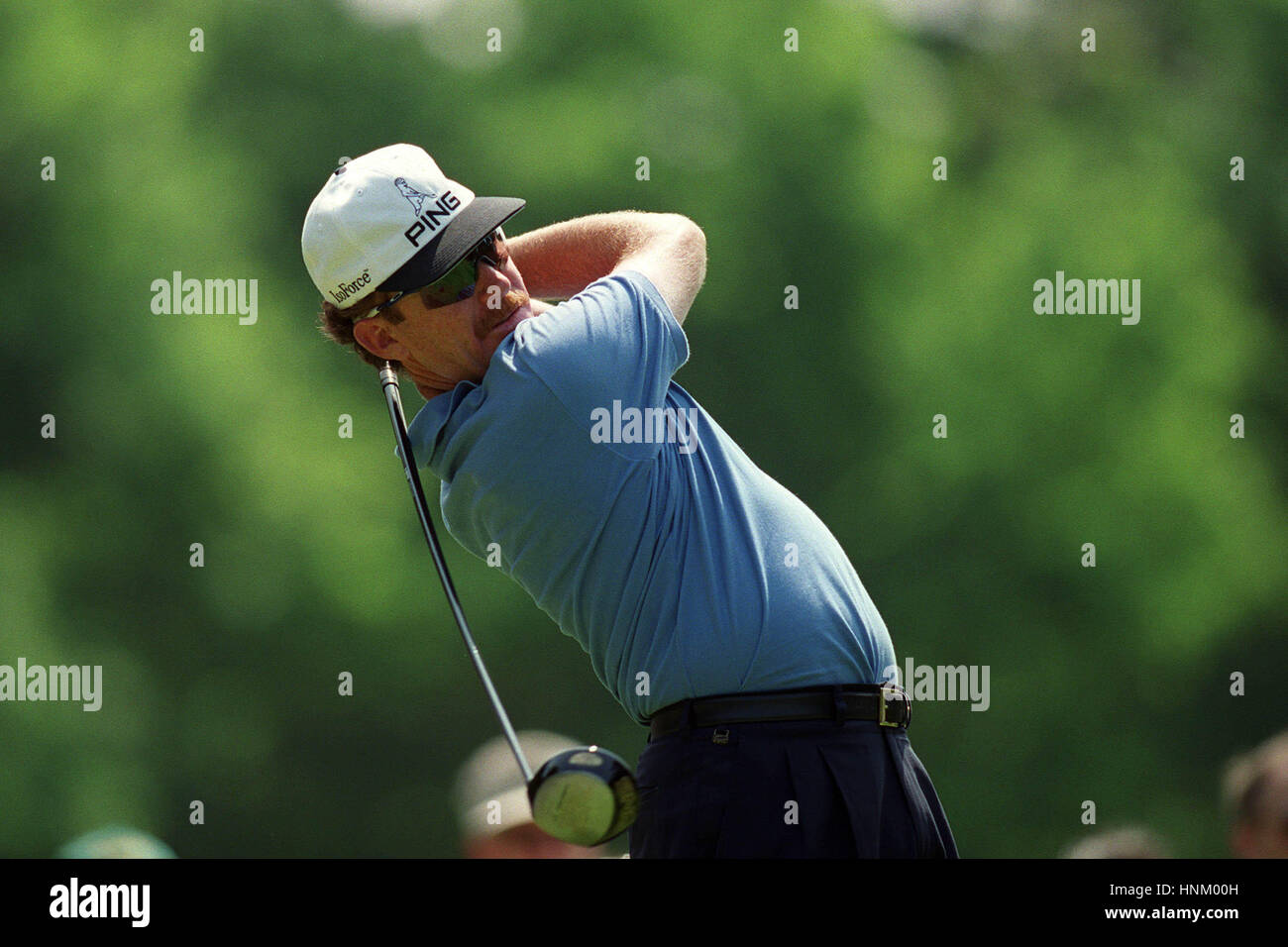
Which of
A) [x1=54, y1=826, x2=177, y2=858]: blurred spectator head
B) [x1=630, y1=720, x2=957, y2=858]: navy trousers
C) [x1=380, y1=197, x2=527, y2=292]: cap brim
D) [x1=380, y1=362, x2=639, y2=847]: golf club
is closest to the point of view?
[x1=380, y1=362, x2=639, y2=847]: golf club

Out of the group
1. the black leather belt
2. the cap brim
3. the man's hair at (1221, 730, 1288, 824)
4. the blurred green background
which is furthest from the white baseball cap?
the blurred green background

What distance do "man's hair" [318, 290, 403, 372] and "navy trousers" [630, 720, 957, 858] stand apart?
973mm

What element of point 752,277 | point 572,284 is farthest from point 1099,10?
point 572,284

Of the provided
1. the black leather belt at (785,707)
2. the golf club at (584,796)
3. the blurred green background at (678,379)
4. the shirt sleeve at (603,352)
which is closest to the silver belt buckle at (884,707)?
the black leather belt at (785,707)

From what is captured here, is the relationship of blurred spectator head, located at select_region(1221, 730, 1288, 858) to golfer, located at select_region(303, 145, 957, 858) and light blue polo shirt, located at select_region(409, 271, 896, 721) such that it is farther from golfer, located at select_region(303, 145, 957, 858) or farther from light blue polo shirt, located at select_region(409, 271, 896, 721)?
light blue polo shirt, located at select_region(409, 271, 896, 721)

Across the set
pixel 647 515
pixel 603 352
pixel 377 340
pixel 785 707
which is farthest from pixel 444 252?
pixel 785 707

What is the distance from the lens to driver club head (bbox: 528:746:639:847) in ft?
9.66

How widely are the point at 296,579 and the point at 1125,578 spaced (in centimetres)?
581

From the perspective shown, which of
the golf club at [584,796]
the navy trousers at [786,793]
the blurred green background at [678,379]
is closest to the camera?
the golf club at [584,796]

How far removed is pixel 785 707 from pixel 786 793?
150 millimetres

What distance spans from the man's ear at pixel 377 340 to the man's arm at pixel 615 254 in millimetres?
408

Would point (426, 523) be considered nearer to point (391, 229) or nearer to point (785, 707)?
point (391, 229)

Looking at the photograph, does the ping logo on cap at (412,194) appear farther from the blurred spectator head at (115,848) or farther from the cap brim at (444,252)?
the blurred spectator head at (115,848)

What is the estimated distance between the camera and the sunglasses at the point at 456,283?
11.6 ft
